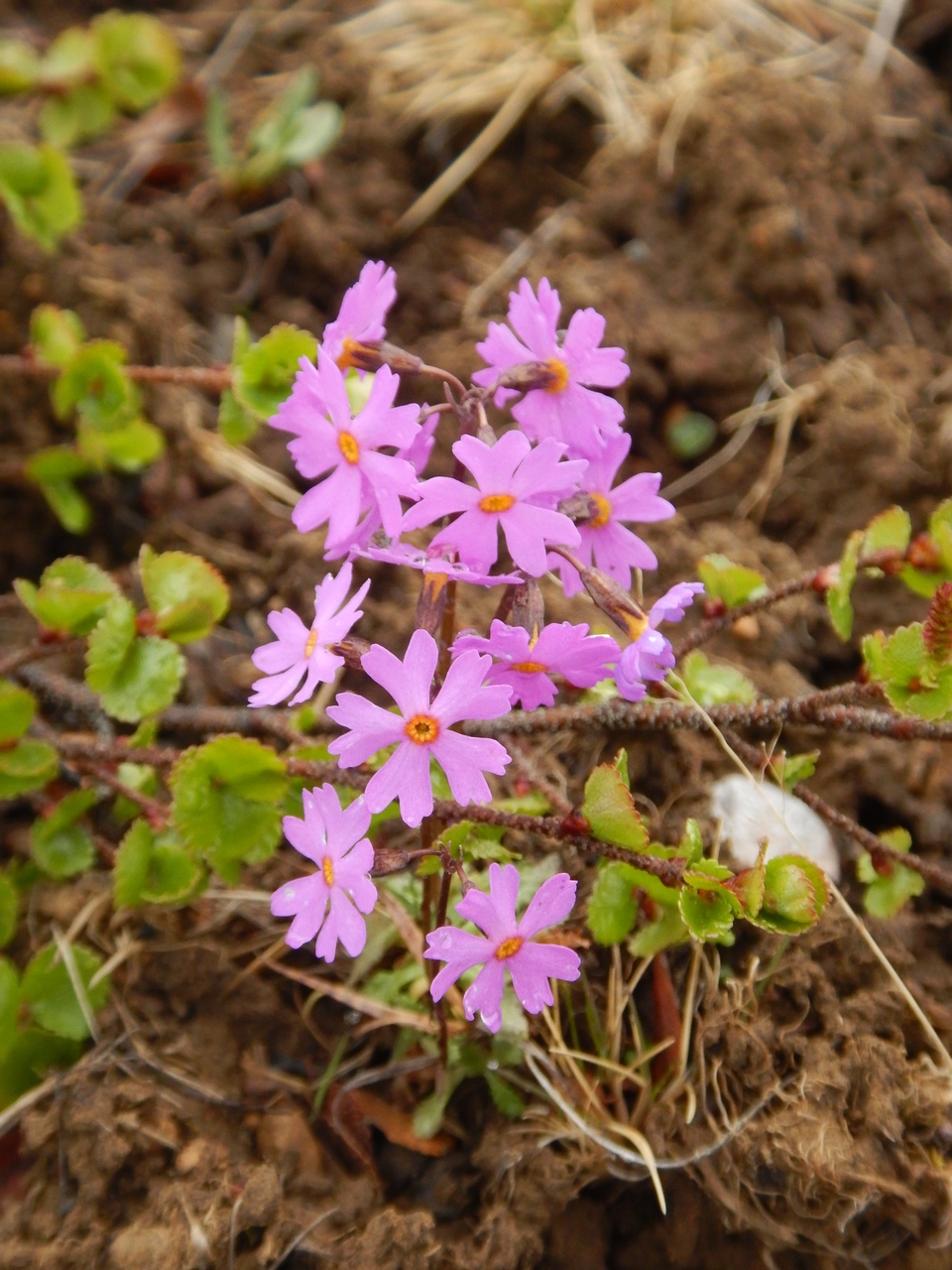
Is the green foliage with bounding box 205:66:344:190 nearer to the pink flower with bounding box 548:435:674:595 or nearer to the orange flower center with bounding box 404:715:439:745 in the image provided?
the pink flower with bounding box 548:435:674:595

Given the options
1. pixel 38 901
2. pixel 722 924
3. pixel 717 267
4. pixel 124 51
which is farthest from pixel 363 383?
pixel 124 51

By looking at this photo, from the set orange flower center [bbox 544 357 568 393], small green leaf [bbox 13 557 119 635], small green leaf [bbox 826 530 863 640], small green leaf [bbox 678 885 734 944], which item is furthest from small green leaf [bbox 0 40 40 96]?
small green leaf [bbox 678 885 734 944]

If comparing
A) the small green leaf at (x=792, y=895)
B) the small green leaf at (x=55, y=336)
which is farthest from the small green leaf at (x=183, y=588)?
the small green leaf at (x=792, y=895)

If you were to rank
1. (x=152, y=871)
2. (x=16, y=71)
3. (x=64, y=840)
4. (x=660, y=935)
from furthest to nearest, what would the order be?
(x=16, y=71), (x=64, y=840), (x=152, y=871), (x=660, y=935)

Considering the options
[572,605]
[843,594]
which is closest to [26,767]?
[572,605]

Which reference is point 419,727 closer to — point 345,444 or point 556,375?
point 345,444

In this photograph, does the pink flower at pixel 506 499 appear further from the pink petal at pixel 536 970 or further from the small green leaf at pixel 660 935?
the small green leaf at pixel 660 935

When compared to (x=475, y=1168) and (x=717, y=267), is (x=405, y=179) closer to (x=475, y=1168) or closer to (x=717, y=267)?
(x=717, y=267)
